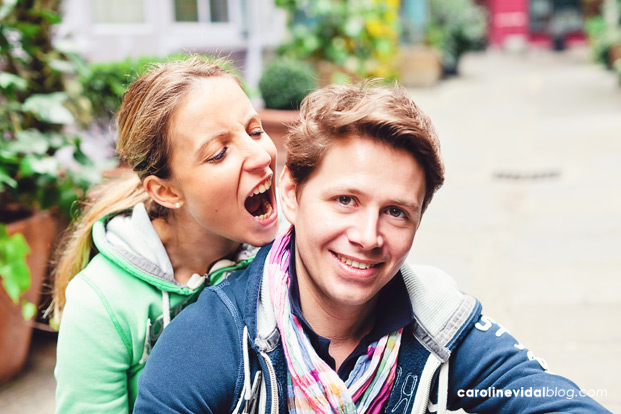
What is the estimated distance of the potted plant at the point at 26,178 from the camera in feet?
8.64

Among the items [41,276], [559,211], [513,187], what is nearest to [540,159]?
[513,187]

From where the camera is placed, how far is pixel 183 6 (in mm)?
7219

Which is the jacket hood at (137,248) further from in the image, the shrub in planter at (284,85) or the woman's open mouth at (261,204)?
the shrub in planter at (284,85)

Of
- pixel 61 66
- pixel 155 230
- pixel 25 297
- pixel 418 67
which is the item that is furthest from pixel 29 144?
pixel 418 67

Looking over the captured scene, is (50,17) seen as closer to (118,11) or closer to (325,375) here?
(325,375)

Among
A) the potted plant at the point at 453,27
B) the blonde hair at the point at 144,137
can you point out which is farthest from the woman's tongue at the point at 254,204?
the potted plant at the point at 453,27

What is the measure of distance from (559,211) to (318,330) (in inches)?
160

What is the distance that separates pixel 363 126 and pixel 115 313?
0.84 m

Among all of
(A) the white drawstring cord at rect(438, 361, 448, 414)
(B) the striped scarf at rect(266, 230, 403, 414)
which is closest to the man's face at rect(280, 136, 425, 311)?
(B) the striped scarf at rect(266, 230, 403, 414)

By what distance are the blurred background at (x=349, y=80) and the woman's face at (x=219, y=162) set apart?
0.48 meters

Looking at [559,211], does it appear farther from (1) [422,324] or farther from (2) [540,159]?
(1) [422,324]

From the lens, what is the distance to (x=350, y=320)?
1576mm

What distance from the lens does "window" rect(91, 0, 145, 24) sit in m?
6.52

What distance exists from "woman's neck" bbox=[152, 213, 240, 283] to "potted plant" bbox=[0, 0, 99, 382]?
855mm
